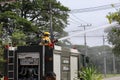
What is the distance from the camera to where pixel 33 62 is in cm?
1380

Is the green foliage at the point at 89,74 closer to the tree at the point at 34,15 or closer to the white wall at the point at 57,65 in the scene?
the white wall at the point at 57,65

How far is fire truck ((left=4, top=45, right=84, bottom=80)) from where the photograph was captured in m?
13.5

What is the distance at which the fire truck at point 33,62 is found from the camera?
44.4 ft

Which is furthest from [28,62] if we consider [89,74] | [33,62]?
[89,74]

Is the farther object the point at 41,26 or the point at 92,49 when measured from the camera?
the point at 92,49

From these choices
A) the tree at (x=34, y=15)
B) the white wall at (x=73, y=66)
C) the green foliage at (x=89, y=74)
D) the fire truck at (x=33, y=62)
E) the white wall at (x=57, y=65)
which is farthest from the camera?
the tree at (x=34, y=15)

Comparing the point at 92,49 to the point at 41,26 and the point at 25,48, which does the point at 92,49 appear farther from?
the point at 25,48

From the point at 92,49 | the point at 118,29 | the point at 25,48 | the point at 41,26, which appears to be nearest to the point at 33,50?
the point at 25,48

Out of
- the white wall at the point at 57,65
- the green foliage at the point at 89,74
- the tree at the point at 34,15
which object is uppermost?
the tree at the point at 34,15

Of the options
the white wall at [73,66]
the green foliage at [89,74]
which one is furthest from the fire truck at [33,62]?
the green foliage at [89,74]

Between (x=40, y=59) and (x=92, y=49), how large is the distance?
13222cm

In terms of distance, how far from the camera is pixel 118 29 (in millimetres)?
16203

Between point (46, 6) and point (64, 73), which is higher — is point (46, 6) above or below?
above

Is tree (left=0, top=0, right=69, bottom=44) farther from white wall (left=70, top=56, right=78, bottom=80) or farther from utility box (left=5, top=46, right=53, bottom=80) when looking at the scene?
utility box (left=5, top=46, right=53, bottom=80)
